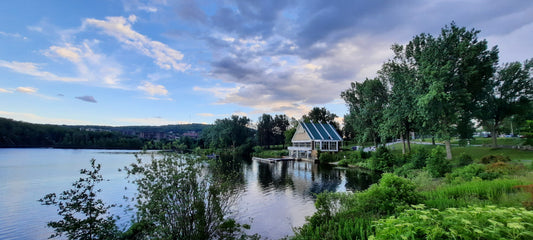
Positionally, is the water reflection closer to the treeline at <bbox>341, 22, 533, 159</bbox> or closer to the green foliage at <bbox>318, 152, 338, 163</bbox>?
the treeline at <bbox>341, 22, 533, 159</bbox>

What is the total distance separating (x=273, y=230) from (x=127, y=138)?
3014 inches

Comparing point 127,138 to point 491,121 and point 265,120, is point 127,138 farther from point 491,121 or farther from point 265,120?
point 491,121

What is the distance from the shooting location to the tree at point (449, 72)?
65.0ft

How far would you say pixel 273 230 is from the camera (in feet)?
30.1

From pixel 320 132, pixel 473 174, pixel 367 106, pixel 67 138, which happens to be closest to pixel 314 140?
pixel 320 132

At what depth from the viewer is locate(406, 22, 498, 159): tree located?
780 inches

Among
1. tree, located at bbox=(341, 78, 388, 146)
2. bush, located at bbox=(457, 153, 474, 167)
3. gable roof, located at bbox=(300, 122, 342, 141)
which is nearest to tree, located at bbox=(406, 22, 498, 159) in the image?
bush, located at bbox=(457, 153, 474, 167)

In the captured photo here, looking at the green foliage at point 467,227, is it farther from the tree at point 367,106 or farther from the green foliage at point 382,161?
the tree at point 367,106

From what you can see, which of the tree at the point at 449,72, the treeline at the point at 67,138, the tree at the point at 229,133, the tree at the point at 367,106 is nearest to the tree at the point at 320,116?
the tree at the point at 229,133

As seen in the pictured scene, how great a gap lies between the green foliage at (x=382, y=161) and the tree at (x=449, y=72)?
5.24 metres

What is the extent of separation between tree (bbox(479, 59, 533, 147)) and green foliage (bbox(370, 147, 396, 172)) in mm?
10220

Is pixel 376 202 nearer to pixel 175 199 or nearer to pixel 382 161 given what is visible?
pixel 175 199

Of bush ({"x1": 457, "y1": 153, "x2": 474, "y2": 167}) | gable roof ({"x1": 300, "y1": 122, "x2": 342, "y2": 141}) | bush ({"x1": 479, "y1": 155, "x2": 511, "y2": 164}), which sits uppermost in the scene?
gable roof ({"x1": 300, "y1": 122, "x2": 342, "y2": 141})

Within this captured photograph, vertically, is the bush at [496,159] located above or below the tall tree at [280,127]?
below
